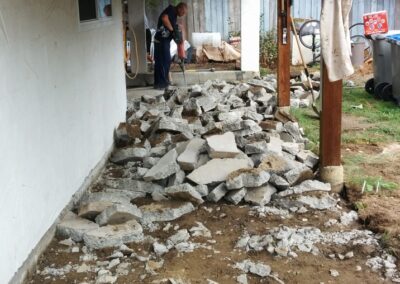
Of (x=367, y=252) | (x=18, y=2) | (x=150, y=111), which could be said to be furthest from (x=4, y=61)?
(x=150, y=111)

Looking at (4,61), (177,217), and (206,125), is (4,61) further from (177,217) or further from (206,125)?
(206,125)

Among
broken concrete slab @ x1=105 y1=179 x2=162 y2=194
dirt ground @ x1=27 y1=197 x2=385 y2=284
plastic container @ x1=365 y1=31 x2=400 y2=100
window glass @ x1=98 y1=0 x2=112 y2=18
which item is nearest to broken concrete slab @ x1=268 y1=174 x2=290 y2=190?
dirt ground @ x1=27 y1=197 x2=385 y2=284

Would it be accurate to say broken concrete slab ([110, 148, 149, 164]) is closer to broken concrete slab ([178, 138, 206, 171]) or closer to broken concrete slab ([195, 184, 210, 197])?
broken concrete slab ([178, 138, 206, 171])

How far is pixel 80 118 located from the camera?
5.70 metres

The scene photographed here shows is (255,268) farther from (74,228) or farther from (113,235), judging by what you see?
(74,228)

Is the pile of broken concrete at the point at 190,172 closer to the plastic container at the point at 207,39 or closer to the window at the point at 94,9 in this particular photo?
the window at the point at 94,9

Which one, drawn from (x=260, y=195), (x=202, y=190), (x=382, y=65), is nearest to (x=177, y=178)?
(x=202, y=190)

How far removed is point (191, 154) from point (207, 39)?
383 inches

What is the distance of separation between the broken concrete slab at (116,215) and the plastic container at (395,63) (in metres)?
6.21

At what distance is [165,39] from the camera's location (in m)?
12.0

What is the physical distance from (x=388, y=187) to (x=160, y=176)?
231 centimetres

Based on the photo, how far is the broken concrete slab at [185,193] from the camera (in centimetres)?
534

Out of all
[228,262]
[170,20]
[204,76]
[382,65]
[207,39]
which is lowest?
[228,262]

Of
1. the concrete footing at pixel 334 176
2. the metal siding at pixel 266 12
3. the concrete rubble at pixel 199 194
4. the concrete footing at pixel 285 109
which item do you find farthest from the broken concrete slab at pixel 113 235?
the metal siding at pixel 266 12
